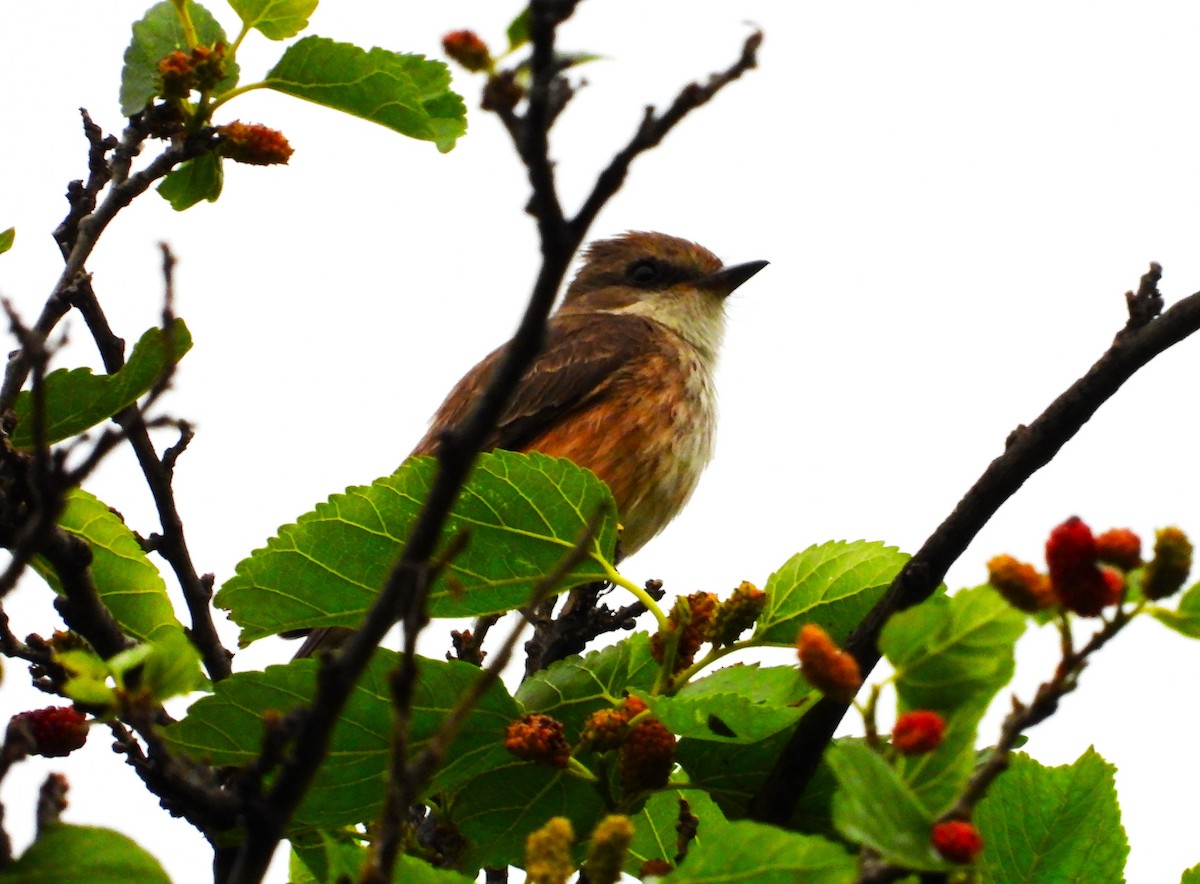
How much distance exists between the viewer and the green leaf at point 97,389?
335cm

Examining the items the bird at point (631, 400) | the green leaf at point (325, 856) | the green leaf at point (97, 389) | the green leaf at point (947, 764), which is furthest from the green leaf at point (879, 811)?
the bird at point (631, 400)

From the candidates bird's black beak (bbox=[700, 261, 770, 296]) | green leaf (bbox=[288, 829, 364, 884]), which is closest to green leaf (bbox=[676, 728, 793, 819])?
green leaf (bbox=[288, 829, 364, 884])

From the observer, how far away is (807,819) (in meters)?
3.22

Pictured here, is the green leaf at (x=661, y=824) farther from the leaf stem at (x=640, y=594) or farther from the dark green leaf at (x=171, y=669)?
the dark green leaf at (x=171, y=669)

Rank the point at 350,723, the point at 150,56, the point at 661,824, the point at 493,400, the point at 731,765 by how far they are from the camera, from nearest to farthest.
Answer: the point at 493,400, the point at 350,723, the point at 731,765, the point at 661,824, the point at 150,56

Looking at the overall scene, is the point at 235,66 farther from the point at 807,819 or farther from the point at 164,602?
the point at 807,819

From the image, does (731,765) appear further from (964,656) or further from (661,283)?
(661,283)

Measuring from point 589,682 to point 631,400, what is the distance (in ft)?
15.1

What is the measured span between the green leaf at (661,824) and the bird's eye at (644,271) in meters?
6.44

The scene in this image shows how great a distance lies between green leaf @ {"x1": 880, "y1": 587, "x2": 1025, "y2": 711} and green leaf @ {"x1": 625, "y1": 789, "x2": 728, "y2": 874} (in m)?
1.39

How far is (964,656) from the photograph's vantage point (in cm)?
235

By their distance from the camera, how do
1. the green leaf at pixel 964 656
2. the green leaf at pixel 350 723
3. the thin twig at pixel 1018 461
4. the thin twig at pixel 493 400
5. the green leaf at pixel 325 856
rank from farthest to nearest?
the green leaf at pixel 350 723 < the thin twig at pixel 1018 461 < the green leaf at pixel 325 856 < the green leaf at pixel 964 656 < the thin twig at pixel 493 400

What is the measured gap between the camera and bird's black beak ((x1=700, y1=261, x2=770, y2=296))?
9.59m

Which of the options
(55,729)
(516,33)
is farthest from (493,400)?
(55,729)
